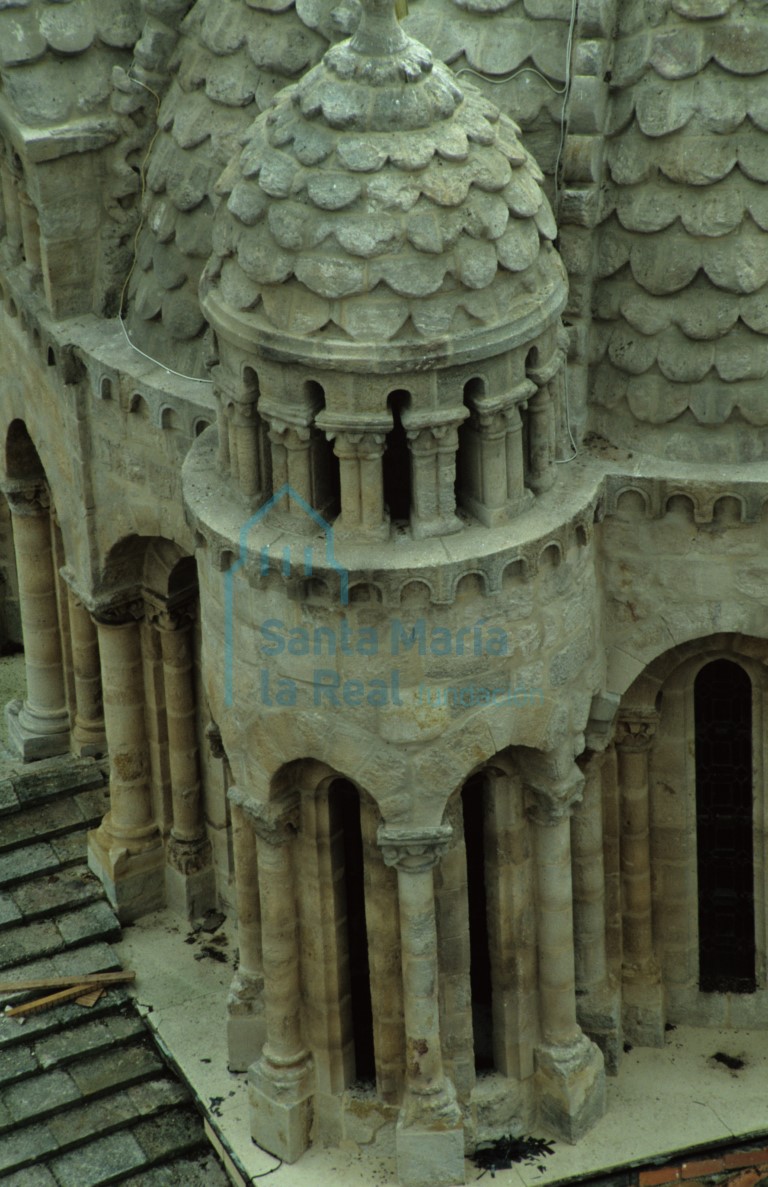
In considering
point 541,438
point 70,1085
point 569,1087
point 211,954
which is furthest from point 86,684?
point 541,438

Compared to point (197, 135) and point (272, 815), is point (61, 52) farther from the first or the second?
point (272, 815)

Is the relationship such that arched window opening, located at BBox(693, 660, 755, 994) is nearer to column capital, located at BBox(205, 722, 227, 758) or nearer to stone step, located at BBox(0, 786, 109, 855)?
column capital, located at BBox(205, 722, 227, 758)

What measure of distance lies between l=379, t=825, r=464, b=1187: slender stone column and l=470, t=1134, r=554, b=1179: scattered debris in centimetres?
65

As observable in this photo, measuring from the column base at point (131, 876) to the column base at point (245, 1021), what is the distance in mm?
3070

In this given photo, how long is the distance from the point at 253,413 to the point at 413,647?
2.57 metres

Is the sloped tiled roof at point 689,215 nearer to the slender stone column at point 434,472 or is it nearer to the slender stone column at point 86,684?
the slender stone column at point 434,472

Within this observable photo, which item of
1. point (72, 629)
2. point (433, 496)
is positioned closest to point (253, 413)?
point (433, 496)

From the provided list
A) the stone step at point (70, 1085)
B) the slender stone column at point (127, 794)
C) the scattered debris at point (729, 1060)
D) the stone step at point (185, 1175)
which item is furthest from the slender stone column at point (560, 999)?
the slender stone column at point (127, 794)

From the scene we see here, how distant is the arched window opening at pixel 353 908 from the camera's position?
87.4ft

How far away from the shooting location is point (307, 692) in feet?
82.9

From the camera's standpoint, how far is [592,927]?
2794 cm

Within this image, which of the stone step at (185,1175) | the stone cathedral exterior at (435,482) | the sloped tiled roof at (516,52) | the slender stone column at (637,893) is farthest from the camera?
the stone step at (185,1175)

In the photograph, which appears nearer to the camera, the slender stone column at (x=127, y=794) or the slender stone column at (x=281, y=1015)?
the slender stone column at (x=281, y=1015)

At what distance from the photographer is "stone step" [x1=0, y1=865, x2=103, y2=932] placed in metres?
31.1
